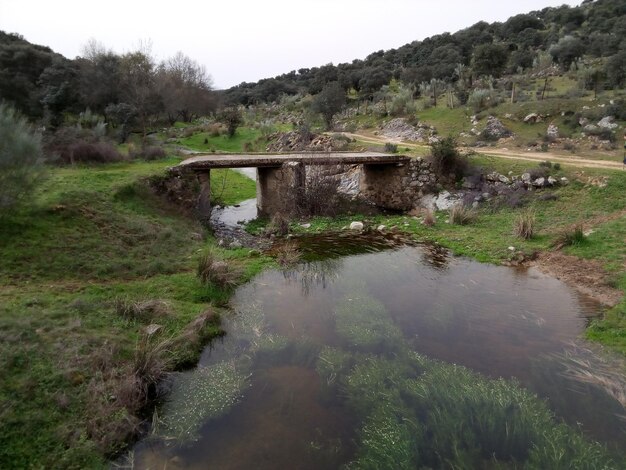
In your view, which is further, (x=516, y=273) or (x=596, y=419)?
(x=516, y=273)

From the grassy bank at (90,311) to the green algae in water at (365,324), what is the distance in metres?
2.93

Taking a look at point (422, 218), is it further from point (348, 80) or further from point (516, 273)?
point (348, 80)

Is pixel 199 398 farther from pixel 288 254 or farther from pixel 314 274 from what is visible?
pixel 288 254

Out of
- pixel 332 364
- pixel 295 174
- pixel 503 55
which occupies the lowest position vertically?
pixel 332 364

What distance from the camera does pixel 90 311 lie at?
8.22 meters

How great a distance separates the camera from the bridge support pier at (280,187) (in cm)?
1855

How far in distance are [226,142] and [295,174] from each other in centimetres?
2130

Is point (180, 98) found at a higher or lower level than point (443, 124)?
higher

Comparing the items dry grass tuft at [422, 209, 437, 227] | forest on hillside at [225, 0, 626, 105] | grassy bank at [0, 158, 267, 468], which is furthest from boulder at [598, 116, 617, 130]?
grassy bank at [0, 158, 267, 468]

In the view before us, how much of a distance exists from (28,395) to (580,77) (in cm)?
4140

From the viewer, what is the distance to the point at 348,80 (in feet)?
190

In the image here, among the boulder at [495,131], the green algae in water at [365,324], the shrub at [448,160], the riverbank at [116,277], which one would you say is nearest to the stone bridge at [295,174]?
the shrub at [448,160]

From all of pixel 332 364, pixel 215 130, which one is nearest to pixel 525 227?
pixel 332 364

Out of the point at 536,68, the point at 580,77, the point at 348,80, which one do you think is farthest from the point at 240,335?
the point at 348,80
